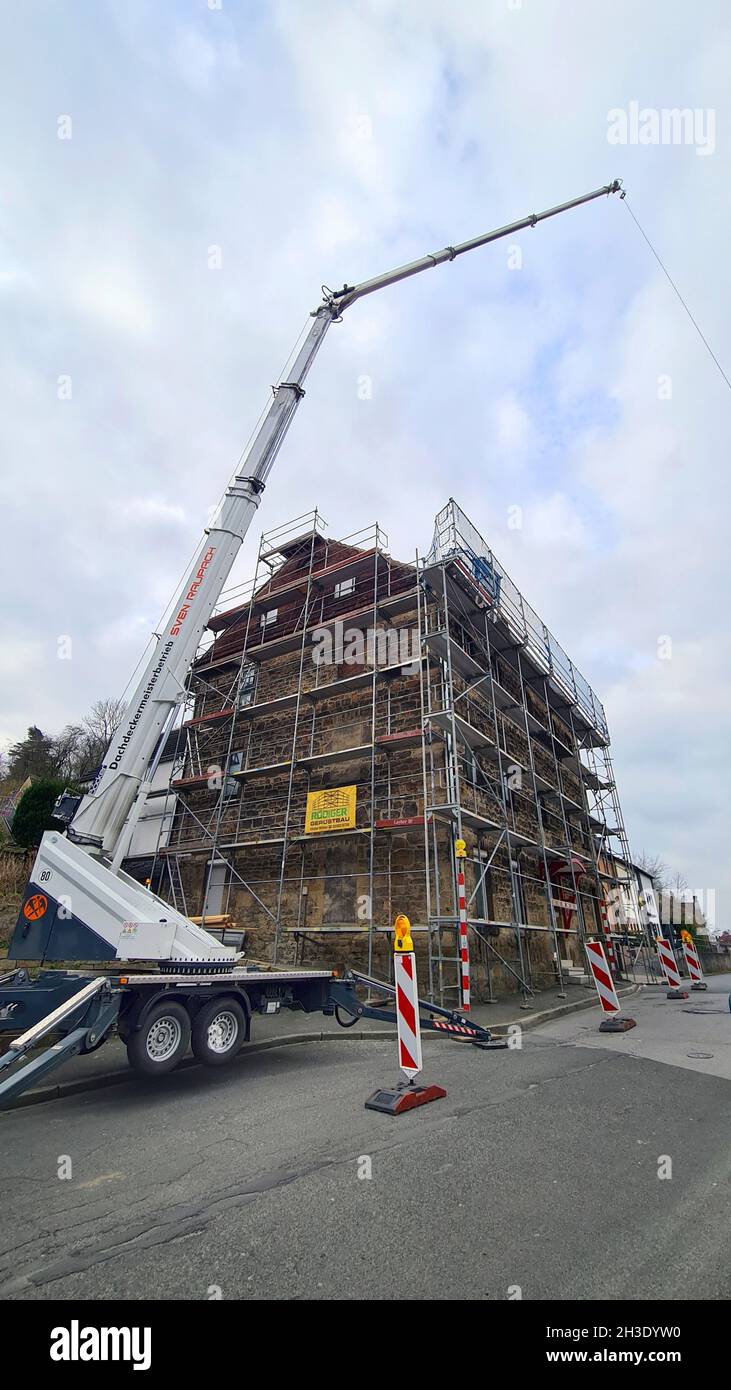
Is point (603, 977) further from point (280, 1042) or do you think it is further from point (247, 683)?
point (247, 683)

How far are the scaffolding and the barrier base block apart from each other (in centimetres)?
509

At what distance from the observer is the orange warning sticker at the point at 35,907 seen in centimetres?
658

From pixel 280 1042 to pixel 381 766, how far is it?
644 centimetres

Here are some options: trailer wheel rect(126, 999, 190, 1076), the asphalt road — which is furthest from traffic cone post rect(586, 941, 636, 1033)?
trailer wheel rect(126, 999, 190, 1076)

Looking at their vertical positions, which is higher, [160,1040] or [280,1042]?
[160,1040]

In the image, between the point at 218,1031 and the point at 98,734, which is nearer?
the point at 218,1031

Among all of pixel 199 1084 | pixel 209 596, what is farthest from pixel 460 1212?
pixel 209 596

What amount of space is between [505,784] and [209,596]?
8.31m

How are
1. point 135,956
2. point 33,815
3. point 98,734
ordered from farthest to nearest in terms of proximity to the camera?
point 98,734, point 33,815, point 135,956

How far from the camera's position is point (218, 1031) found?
6191 mm

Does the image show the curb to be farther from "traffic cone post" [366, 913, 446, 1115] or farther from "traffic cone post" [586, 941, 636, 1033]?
"traffic cone post" [366, 913, 446, 1115]

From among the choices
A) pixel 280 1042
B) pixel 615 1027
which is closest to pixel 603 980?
pixel 615 1027

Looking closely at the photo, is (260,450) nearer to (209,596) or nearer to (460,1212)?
(209,596)

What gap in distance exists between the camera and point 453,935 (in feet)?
37.6
